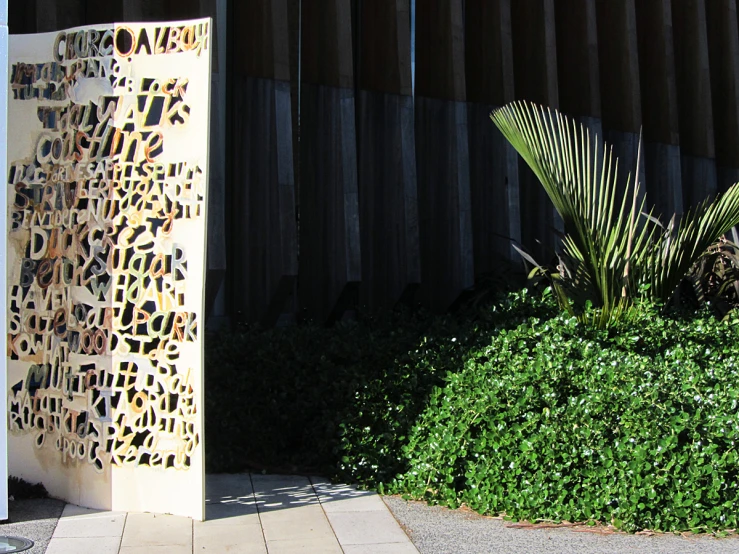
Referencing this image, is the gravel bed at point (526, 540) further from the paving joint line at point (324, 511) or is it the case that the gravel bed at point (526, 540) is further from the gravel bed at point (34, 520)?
the gravel bed at point (34, 520)

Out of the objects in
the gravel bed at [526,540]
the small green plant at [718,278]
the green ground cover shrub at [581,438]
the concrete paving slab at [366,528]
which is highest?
the small green plant at [718,278]

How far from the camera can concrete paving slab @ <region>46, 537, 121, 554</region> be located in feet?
14.7

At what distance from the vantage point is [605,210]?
6.14m

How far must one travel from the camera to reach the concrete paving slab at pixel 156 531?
4.61 metres

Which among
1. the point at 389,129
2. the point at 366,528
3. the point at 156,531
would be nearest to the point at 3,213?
the point at 156,531

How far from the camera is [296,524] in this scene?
496cm

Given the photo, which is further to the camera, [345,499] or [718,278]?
[718,278]

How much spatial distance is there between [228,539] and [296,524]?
449mm

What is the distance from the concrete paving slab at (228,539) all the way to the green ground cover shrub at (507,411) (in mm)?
1085

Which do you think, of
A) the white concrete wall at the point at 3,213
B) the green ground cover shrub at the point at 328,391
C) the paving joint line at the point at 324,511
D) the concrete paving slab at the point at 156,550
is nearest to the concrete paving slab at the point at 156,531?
the concrete paving slab at the point at 156,550

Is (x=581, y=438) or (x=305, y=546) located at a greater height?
(x=581, y=438)

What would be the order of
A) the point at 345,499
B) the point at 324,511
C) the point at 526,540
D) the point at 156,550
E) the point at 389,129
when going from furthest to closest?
the point at 389,129
the point at 345,499
the point at 324,511
the point at 526,540
the point at 156,550

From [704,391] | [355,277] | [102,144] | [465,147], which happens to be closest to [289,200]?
[355,277]

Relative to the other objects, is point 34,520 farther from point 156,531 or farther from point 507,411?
point 507,411
